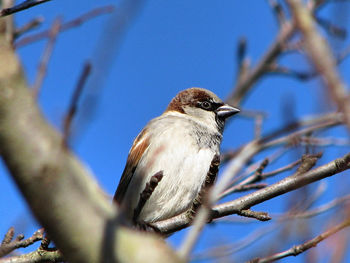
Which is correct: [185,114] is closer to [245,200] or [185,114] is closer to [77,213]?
[245,200]

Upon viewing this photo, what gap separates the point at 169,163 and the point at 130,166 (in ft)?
1.76

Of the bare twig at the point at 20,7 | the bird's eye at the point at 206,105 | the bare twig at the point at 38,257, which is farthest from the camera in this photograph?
the bird's eye at the point at 206,105

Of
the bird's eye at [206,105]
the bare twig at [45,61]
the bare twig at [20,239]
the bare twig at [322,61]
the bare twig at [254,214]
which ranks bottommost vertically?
the bare twig at [254,214]

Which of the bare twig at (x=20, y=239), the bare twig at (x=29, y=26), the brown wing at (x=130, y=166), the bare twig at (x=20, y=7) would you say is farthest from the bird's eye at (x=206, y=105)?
the bare twig at (x=20, y=7)

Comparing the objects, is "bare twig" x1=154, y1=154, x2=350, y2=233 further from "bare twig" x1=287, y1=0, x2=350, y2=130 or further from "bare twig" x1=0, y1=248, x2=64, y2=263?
"bare twig" x1=287, y1=0, x2=350, y2=130

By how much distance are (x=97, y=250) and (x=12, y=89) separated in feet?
1.58

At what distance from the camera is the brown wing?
4.32 metres

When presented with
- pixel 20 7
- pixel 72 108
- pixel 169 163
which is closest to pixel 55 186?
pixel 72 108

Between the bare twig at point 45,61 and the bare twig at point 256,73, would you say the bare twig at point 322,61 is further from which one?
the bare twig at point 256,73

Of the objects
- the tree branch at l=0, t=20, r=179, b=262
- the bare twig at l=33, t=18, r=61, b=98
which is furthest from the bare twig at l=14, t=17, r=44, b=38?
the tree branch at l=0, t=20, r=179, b=262

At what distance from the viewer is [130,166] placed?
444cm

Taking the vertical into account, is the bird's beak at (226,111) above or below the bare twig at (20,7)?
below

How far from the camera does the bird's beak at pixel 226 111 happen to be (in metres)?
5.04

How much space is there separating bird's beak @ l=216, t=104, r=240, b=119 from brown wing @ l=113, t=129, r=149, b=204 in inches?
37.3
